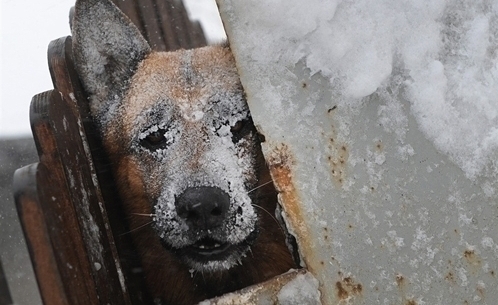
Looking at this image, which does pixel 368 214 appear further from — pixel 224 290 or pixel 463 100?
pixel 224 290

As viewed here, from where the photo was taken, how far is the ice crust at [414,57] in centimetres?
165

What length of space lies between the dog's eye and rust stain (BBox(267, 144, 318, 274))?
3.42 feet

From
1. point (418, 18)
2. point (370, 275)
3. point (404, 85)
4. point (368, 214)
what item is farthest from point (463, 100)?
point (370, 275)

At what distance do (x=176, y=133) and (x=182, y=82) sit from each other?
1.07 ft

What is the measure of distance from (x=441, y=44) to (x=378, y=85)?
0.80 feet

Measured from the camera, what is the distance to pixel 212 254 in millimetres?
2412

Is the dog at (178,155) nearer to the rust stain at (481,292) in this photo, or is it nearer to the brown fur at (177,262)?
the brown fur at (177,262)

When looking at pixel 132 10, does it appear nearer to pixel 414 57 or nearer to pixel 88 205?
pixel 88 205

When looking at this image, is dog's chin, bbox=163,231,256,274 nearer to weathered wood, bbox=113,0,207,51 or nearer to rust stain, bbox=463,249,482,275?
rust stain, bbox=463,249,482,275

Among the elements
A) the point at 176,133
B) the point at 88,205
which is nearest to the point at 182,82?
the point at 176,133

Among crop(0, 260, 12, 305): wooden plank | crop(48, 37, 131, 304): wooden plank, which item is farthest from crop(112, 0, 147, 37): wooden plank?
crop(48, 37, 131, 304): wooden plank

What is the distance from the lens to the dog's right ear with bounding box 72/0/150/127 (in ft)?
9.07

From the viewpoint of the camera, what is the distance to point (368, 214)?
5.46ft

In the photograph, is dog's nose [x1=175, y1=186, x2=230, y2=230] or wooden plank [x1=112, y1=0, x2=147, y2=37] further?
wooden plank [x1=112, y1=0, x2=147, y2=37]
